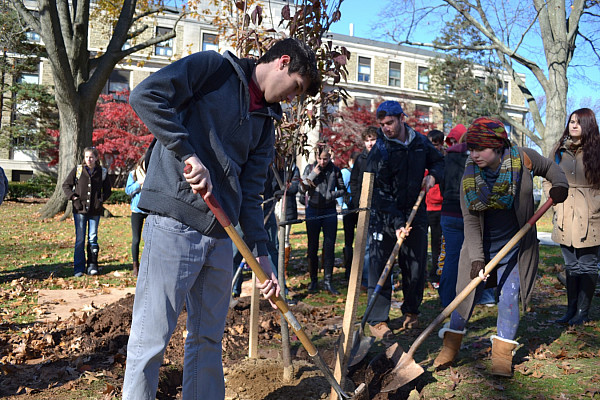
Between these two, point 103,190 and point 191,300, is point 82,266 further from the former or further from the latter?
point 191,300

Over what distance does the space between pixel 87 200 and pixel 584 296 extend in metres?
6.78

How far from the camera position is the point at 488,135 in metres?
3.76

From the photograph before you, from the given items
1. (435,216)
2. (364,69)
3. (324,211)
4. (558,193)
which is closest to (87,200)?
(324,211)

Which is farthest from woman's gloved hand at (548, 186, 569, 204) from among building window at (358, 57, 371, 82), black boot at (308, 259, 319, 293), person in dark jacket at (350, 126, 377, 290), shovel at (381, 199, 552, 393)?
building window at (358, 57, 371, 82)

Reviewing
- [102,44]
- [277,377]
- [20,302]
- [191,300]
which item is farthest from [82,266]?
[102,44]

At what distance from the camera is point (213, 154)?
247 centimetres

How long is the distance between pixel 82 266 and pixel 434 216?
5559mm

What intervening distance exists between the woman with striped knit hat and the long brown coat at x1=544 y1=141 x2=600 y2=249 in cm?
131

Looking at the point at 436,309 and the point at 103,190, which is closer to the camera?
the point at 436,309

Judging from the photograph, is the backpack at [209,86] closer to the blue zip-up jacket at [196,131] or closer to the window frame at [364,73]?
the blue zip-up jacket at [196,131]

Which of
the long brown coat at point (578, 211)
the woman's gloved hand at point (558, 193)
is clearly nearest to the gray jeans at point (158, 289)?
the woman's gloved hand at point (558, 193)

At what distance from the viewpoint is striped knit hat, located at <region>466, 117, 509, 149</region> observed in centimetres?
376

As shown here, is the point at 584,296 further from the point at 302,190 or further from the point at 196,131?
the point at 196,131

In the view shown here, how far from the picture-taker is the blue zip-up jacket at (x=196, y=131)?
221 cm
